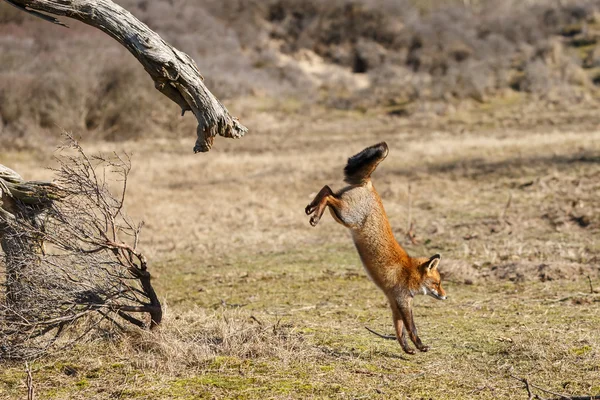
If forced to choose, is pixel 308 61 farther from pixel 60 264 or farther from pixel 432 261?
pixel 60 264

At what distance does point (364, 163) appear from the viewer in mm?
7500

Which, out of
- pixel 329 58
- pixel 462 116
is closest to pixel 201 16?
pixel 329 58

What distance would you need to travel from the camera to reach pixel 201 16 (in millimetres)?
53719

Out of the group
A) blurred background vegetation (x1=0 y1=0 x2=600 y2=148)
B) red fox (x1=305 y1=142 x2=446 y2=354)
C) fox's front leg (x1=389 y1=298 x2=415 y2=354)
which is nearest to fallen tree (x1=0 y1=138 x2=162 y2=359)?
red fox (x1=305 y1=142 x2=446 y2=354)

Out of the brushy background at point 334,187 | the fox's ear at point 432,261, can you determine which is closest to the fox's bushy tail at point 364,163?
the fox's ear at point 432,261

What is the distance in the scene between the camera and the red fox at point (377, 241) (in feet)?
24.5

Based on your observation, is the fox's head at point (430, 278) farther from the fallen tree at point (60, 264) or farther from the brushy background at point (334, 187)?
the fallen tree at point (60, 264)

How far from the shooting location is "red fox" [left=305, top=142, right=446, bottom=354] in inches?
294

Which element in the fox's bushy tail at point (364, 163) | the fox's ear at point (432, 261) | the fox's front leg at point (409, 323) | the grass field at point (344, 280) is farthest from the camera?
the fox's ear at point (432, 261)

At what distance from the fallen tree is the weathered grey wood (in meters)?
0.91

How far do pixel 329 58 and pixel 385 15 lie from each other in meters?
7.44

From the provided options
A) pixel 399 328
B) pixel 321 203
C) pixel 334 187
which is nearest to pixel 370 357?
pixel 399 328

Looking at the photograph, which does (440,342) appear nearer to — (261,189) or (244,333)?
(244,333)

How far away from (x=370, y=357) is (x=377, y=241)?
1.12 metres
